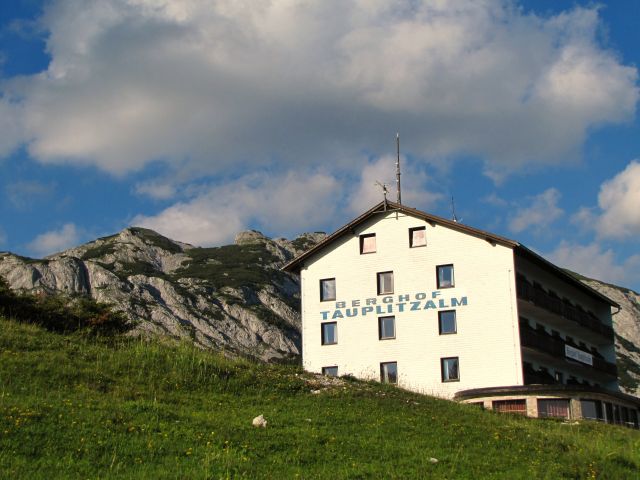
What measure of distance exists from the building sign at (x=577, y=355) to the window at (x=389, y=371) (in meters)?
11.4

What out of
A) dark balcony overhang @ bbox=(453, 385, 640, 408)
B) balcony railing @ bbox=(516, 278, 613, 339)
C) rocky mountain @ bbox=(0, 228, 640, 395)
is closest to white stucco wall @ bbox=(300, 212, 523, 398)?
balcony railing @ bbox=(516, 278, 613, 339)

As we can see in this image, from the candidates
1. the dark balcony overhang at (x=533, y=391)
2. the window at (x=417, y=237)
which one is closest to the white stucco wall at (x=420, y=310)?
the window at (x=417, y=237)

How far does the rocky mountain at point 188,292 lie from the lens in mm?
133500

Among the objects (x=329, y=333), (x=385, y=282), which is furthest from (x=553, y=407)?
(x=329, y=333)

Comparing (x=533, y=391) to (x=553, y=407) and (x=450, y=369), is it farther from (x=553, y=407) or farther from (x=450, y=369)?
(x=450, y=369)

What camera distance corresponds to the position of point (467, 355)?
46594 mm

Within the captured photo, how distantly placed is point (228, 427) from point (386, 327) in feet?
93.8

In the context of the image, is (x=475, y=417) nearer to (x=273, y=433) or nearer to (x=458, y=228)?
(x=273, y=433)

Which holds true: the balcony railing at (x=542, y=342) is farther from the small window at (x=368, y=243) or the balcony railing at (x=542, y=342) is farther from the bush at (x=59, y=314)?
the bush at (x=59, y=314)

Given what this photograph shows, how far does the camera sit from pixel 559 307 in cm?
5250

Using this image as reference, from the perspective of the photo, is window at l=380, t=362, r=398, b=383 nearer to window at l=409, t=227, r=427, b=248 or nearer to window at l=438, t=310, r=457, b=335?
window at l=438, t=310, r=457, b=335

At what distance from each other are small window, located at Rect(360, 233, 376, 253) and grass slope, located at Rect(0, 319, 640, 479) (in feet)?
60.6

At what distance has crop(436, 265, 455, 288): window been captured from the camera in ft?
159

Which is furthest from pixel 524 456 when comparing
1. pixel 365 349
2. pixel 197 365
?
pixel 365 349
